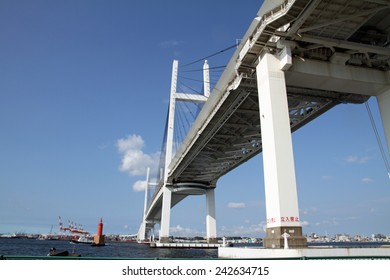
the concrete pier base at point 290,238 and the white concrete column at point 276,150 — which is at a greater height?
the white concrete column at point 276,150

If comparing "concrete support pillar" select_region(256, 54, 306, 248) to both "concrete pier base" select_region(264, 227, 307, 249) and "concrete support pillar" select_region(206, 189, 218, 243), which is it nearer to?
"concrete pier base" select_region(264, 227, 307, 249)

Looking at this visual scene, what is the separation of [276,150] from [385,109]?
9.69 m

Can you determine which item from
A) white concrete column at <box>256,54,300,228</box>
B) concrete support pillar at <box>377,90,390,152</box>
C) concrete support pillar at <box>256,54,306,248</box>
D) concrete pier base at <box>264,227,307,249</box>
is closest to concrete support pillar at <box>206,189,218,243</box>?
concrete support pillar at <box>377,90,390,152</box>

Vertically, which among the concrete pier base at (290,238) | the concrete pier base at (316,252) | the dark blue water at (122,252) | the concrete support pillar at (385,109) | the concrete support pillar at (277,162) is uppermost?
the concrete support pillar at (385,109)

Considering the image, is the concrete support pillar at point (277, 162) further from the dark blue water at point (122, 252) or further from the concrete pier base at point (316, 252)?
the dark blue water at point (122, 252)

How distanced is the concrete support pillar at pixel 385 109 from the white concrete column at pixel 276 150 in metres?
7.71

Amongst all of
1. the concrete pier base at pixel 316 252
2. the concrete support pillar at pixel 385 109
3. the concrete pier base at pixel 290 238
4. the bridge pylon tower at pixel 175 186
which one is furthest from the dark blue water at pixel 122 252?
the concrete support pillar at pixel 385 109

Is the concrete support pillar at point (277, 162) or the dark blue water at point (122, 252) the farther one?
the dark blue water at point (122, 252)

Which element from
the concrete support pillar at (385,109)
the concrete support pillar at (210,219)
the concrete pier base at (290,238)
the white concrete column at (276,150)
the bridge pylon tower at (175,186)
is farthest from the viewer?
the concrete support pillar at (210,219)

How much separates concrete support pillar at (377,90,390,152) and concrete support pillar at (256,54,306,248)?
7.75 meters

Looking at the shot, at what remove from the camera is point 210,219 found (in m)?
56.1

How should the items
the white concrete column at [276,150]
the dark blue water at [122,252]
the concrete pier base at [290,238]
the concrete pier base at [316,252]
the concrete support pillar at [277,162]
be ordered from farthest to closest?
1. the dark blue water at [122,252]
2. the white concrete column at [276,150]
3. the concrete support pillar at [277,162]
4. the concrete pier base at [290,238]
5. the concrete pier base at [316,252]

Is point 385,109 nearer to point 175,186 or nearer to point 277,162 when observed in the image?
point 277,162

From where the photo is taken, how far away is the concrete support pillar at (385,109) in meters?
18.2
